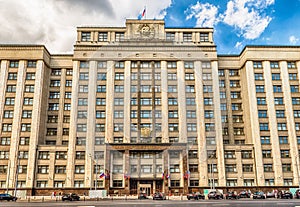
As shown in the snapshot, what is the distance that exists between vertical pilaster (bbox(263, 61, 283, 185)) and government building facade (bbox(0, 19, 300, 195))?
23 centimetres

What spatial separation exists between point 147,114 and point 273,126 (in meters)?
28.5

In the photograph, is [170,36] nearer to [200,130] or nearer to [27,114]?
[200,130]

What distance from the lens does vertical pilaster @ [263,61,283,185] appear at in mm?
60750

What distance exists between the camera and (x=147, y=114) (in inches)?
2516

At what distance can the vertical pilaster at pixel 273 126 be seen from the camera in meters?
60.8

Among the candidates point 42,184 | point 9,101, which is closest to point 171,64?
point 9,101

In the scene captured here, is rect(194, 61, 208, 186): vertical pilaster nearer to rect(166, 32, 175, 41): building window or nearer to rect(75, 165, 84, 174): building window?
rect(166, 32, 175, 41): building window

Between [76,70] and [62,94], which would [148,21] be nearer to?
[76,70]

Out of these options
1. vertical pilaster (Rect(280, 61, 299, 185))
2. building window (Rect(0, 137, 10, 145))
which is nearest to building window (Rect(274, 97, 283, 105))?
vertical pilaster (Rect(280, 61, 299, 185))

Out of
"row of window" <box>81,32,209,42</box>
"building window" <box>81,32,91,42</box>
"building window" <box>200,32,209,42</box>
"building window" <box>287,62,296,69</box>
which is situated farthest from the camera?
"building window" <box>200,32,209,42</box>

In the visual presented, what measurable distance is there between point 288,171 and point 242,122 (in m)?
14.3

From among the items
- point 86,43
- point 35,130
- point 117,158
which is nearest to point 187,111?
point 117,158

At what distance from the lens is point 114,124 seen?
6322cm

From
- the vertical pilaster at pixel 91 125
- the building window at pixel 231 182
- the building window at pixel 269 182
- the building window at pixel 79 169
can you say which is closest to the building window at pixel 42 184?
the building window at pixel 79 169
